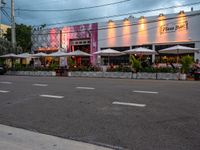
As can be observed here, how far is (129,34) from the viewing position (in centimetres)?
3341

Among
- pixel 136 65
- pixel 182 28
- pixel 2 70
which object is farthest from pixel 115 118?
pixel 2 70

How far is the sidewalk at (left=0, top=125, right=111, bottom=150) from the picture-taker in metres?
5.05

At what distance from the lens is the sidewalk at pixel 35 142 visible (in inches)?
199

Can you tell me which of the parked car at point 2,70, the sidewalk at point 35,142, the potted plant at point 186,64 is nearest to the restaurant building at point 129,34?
the potted plant at point 186,64

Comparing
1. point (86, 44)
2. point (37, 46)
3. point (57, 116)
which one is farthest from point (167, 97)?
point (37, 46)

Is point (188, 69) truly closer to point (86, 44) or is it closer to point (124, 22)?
point (124, 22)

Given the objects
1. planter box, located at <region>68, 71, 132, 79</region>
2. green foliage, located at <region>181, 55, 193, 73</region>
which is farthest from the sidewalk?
planter box, located at <region>68, 71, 132, 79</region>

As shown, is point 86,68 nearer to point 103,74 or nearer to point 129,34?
point 103,74

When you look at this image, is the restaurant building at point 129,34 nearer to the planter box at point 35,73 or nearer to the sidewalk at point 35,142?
the planter box at point 35,73

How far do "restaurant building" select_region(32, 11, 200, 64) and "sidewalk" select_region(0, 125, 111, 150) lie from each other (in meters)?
25.6

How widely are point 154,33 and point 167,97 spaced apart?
21954 mm

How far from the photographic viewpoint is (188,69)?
69.5 feet

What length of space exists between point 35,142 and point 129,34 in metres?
29.1

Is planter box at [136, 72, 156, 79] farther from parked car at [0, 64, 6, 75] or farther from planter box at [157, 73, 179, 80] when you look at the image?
parked car at [0, 64, 6, 75]
